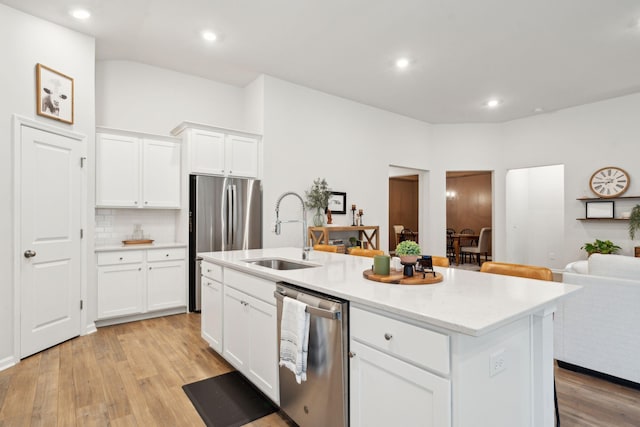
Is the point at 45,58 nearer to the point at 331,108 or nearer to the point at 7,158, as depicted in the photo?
the point at 7,158

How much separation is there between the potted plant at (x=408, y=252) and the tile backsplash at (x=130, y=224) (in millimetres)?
3735

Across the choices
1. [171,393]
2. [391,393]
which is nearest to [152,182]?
[171,393]

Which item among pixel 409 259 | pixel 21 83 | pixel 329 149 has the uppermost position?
pixel 21 83

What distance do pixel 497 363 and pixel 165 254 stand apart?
3.88 metres

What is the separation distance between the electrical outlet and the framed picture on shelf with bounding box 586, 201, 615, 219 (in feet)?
19.7

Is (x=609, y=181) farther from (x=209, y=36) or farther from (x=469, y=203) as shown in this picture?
(x=209, y=36)

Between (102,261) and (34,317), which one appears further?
(102,261)

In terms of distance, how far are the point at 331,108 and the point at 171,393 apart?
458 centimetres

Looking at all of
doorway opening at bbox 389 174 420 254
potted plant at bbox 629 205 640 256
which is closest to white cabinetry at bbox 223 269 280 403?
potted plant at bbox 629 205 640 256

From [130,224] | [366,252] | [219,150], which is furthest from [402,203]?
[130,224]

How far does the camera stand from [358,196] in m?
6.05

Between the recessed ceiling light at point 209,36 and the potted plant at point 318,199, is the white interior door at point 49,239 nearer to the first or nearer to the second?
the recessed ceiling light at point 209,36

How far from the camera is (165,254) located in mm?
4223

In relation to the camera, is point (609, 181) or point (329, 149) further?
point (609, 181)
